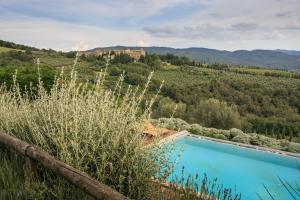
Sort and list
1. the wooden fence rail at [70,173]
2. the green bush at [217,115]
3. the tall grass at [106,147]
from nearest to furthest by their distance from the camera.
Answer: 1. the wooden fence rail at [70,173]
2. the tall grass at [106,147]
3. the green bush at [217,115]

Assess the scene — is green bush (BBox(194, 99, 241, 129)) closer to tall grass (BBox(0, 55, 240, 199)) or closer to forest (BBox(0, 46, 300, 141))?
forest (BBox(0, 46, 300, 141))

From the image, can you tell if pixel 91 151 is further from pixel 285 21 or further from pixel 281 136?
pixel 285 21

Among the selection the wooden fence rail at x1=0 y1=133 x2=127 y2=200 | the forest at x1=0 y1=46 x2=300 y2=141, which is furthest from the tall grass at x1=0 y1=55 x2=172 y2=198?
the forest at x1=0 y1=46 x2=300 y2=141

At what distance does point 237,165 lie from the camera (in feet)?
36.6

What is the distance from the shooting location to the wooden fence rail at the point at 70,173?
6.52 feet

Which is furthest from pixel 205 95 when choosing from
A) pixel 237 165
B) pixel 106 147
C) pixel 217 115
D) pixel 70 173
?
pixel 70 173

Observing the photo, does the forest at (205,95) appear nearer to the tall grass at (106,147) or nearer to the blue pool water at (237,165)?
the tall grass at (106,147)

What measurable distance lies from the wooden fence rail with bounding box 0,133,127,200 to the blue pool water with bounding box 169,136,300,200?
632 centimetres

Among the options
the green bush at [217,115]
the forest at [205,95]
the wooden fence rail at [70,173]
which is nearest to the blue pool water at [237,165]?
the forest at [205,95]

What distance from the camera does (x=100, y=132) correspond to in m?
3.28

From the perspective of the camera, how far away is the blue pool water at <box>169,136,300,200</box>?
927 centimetres

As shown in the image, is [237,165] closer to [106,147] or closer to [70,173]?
[106,147]

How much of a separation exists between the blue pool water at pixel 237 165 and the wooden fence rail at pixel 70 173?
6316 millimetres

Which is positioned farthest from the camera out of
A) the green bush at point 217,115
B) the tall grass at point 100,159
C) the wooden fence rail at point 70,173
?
the green bush at point 217,115
